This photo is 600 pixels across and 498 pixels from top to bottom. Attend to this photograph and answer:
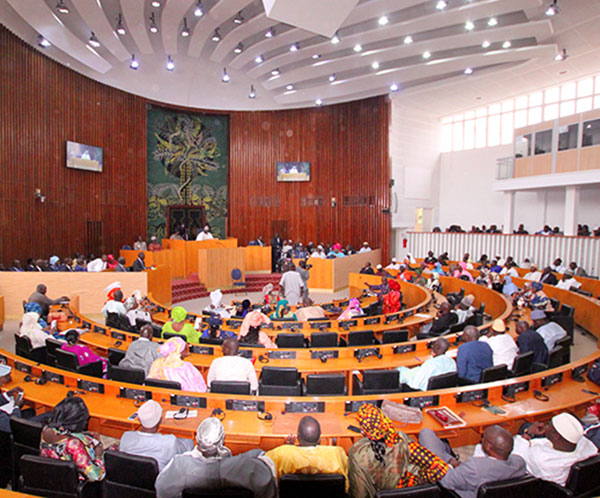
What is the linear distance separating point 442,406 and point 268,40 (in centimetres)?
1315

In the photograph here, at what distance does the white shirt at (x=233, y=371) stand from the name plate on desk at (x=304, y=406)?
62 cm

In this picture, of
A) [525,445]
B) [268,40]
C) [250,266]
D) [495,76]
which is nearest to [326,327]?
[525,445]

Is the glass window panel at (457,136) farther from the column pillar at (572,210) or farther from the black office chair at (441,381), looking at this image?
the black office chair at (441,381)

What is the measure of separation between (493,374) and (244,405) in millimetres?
2696

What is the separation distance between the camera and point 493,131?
18438 millimetres

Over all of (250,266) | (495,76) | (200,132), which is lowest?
(250,266)

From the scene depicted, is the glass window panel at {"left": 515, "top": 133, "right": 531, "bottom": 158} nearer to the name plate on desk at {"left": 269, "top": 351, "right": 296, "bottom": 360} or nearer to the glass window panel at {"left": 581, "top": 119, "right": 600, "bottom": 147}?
the glass window panel at {"left": 581, "top": 119, "right": 600, "bottom": 147}

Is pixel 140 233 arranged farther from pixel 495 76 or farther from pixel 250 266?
Result: pixel 495 76

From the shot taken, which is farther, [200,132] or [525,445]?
[200,132]

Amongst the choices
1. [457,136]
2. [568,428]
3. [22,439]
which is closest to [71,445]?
[22,439]

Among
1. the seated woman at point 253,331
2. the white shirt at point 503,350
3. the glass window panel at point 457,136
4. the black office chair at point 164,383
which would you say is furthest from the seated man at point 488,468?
the glass window panel at point 457,136

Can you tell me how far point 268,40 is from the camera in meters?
13.6

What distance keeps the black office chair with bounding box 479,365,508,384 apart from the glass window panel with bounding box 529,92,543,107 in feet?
52.9

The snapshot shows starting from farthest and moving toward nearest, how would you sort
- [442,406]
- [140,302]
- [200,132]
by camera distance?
1. [200,132]
2. [140,302]
3. [442,406]
